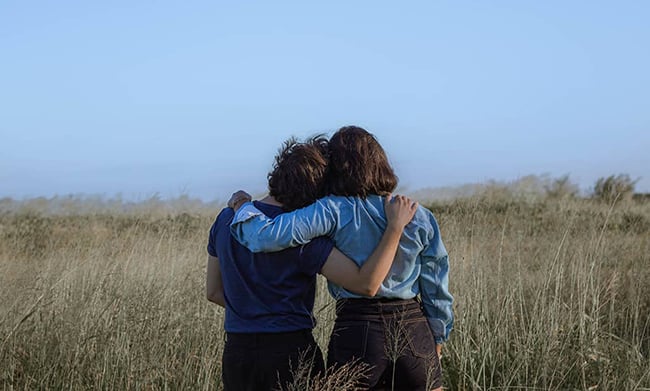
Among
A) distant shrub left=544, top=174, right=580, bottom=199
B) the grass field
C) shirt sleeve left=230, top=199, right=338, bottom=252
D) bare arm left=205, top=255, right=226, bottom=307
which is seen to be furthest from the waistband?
distant shrub left=544, top=174, right=580, bottom=199

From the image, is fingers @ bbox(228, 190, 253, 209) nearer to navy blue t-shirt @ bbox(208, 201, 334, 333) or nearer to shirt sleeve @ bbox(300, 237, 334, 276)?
navy blue t-shirt @ bbox(208, 201, 334, 333)

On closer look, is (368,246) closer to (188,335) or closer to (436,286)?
(436,286)

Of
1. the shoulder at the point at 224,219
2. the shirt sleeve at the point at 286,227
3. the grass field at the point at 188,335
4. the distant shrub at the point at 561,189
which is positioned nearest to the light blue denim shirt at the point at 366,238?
Result: the shirt sleeve at the point at 286,227

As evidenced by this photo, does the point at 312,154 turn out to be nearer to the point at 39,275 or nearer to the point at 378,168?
the point at 378,168

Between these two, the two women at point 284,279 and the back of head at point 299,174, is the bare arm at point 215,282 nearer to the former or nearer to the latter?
the two women at point 284,279

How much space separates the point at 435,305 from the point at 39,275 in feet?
14.4

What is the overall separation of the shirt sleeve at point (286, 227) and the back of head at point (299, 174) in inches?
2.9

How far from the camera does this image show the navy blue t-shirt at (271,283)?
349cm

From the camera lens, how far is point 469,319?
616 centimetres

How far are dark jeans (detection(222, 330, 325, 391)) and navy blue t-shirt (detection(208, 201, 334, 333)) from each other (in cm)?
4

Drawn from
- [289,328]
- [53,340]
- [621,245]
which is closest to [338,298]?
[289,328]

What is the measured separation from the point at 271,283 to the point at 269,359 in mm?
325

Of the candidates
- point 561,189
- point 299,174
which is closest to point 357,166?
point 299,174

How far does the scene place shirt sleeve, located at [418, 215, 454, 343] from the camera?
3580 mm
